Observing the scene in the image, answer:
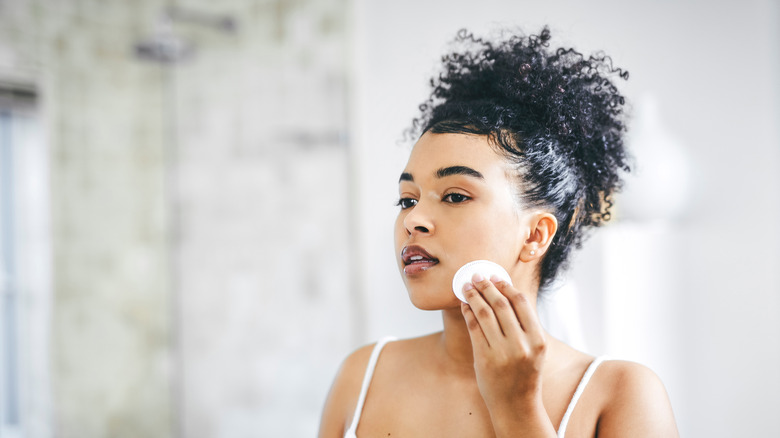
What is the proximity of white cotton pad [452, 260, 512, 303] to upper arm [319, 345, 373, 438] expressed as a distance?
218 millimetres

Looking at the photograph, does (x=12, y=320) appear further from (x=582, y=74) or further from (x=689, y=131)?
(x=689, y=131)

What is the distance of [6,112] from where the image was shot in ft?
4.11

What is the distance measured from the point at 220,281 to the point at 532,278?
117 centimetres

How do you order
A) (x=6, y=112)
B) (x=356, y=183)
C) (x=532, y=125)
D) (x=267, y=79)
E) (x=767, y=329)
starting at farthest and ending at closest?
(x=267, y=79)
(x=356, y=183)
(x=6, y=112)
(x=767, y=329)
(x=532, y=125)

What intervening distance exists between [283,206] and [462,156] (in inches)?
41.2

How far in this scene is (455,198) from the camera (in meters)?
0.55

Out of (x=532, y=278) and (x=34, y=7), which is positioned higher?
(x=34, y=7)

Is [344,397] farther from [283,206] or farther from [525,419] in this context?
[283,206]

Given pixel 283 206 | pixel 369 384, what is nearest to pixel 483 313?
pixel 369 384

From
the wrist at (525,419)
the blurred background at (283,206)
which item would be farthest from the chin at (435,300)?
the blurred background at (283,206)

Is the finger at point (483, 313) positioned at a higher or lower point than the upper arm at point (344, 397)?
higher

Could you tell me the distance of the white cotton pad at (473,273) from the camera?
507 millimetres

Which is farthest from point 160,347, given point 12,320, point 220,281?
point 12,320

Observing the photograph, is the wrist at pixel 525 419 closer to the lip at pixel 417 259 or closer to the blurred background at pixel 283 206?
the lip at pixel 417 259
